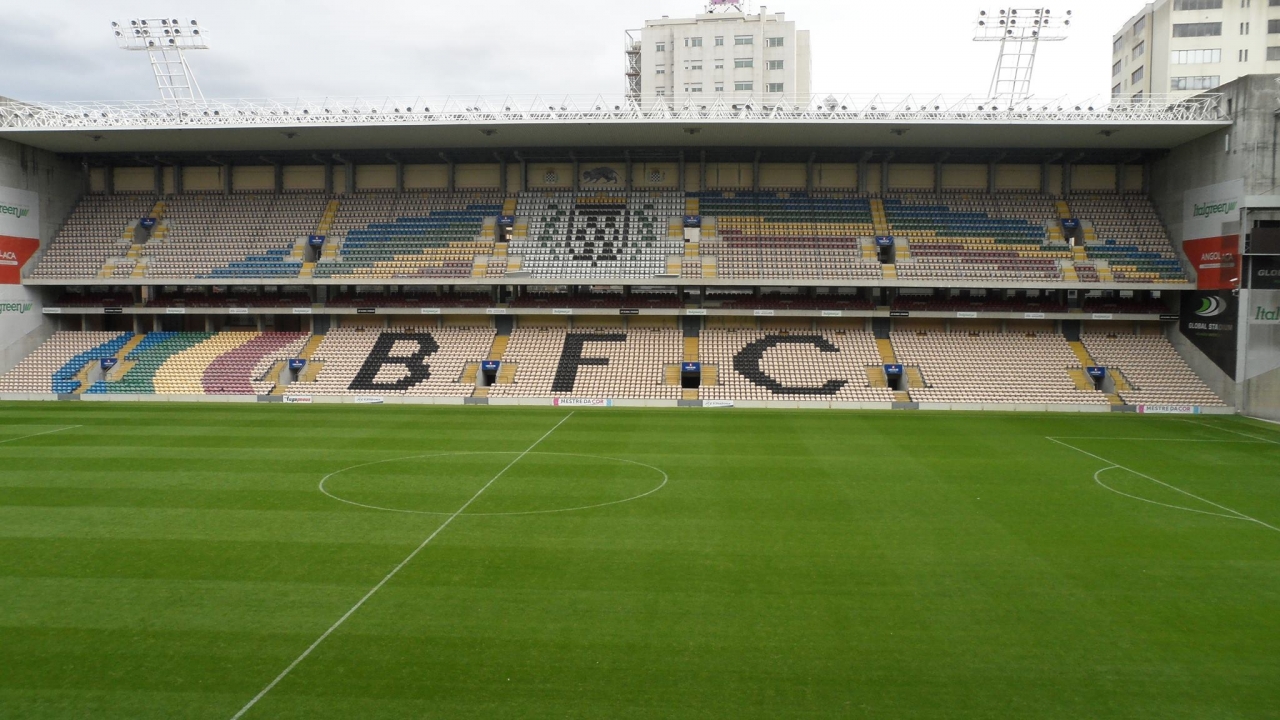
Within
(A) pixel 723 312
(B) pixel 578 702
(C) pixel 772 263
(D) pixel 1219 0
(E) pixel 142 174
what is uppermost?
(D) pixel 1219 0

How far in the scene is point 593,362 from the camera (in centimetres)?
3250

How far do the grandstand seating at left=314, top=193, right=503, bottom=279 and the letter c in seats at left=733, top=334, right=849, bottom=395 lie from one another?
13.0 meters

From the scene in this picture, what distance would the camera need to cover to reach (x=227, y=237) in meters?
36.6

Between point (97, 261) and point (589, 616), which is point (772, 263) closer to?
point (589, 616)

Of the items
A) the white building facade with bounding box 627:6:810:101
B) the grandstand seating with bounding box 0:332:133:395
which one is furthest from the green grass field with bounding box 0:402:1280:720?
the white building facade with bounding box 627:6:810:101

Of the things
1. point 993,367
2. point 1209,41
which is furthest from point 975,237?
point 1209,41

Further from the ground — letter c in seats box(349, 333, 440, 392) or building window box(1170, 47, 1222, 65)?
building window box(1170, 47, 1222, 65)

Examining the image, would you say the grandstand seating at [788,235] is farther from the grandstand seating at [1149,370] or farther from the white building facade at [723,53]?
the white building facade at [723,53]

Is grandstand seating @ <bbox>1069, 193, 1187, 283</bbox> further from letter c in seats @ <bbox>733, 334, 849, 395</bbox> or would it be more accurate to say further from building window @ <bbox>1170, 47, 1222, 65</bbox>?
building window @ <bbox>1170, 47, 1222, 65</bbox>

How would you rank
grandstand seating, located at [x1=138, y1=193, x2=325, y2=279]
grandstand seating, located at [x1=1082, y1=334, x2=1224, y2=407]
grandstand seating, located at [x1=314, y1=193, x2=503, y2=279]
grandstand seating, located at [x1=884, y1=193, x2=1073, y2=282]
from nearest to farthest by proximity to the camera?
grandstand seating, located at [x1=1082, y1=334, x2=1224, y2=407], grandstand seating, located at [x1=884, y1=193, x2=1073, y2=282], grandstand seating, located at [x1=314, y1=193, x2=503, y2=279], grandstand seating, located at [x1=138, y1=193, x2=325, y2=279]

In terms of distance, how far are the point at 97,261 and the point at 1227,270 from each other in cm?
4826

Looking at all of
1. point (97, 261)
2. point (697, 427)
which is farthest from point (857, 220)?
point (97, 261)

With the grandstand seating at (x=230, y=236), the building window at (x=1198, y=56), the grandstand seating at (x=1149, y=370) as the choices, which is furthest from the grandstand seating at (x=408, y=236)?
the building window at (x=1198, y=56)

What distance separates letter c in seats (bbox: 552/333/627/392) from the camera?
102 feet
